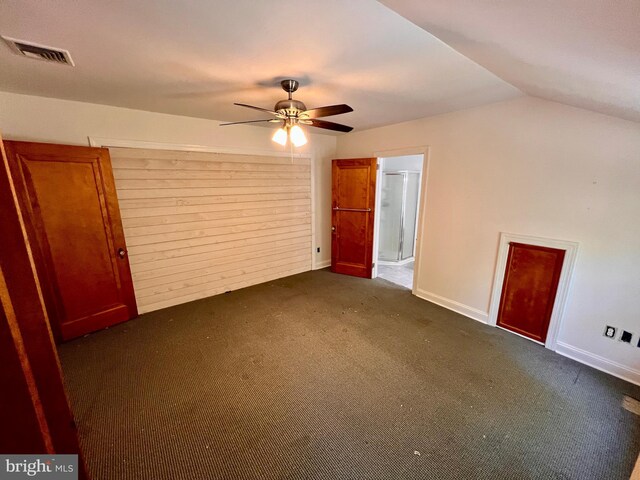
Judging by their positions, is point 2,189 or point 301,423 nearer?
point 2,189

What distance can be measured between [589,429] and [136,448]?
10.0 feet

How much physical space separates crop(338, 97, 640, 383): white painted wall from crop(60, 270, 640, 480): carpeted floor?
0.46m

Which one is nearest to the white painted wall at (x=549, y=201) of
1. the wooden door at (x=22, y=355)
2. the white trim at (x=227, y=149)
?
the white trim at (x=227, y=149)

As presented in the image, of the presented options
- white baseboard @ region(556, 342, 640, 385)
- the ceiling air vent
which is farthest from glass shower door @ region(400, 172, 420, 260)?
the ceiling air vent

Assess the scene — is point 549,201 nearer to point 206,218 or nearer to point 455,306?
point 455,306

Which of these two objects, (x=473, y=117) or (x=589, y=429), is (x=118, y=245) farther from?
(x=589, y=429)

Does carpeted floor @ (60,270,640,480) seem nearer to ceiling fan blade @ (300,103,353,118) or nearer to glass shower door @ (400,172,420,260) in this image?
ceiling fan blade @ (300,103,353,118)

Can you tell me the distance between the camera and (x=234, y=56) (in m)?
1.74

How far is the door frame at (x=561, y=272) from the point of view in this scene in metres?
2.48

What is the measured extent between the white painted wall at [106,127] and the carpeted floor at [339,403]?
215 cm

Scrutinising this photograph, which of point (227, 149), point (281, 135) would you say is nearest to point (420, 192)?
point (281, 135)

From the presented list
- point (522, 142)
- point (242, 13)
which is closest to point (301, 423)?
point (242, 13)

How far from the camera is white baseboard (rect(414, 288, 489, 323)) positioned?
3174 mm

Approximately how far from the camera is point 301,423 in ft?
6.15
